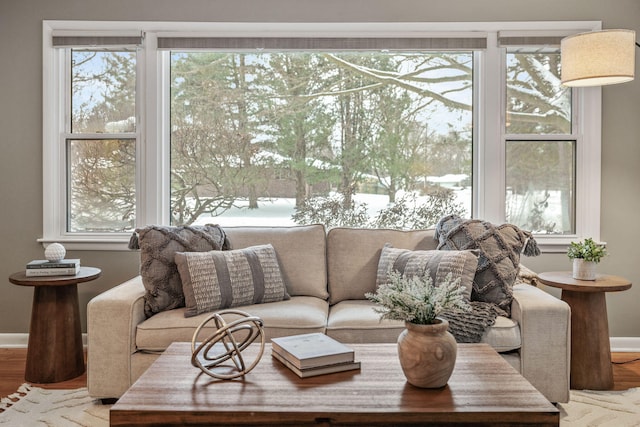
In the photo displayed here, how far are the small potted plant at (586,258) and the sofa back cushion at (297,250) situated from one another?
141cm

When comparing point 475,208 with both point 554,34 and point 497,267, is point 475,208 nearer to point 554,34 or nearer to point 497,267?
point 497,267

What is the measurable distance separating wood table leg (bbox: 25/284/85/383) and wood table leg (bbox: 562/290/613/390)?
110 inches

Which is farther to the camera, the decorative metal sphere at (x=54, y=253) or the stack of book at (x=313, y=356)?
the decorative metal sphere at (x=54, y=253)

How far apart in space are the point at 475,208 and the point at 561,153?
681mm

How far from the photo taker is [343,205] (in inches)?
153

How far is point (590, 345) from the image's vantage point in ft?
9.98

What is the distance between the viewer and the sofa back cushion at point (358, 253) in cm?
324

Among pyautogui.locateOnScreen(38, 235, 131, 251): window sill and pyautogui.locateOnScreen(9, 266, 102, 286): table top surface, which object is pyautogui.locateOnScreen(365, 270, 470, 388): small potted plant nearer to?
pyautogui.locateOnScreen(9, 266, 102, 286): table top surface

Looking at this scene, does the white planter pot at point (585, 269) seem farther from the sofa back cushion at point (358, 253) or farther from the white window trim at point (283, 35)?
the sofa back cushion at point (358, 253)

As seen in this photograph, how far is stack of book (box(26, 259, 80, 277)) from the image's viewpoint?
3.17 m

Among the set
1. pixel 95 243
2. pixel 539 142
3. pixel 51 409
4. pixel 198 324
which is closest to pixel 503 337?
pixel 198 324

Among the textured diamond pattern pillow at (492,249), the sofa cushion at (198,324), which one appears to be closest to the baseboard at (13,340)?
the sofa cushion at (198,324)

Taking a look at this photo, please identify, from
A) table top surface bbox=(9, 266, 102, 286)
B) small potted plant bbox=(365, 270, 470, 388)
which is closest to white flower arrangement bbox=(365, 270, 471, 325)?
small potted plant bbox=(365, 270, 470, 388)

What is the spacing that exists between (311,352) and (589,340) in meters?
1.86
